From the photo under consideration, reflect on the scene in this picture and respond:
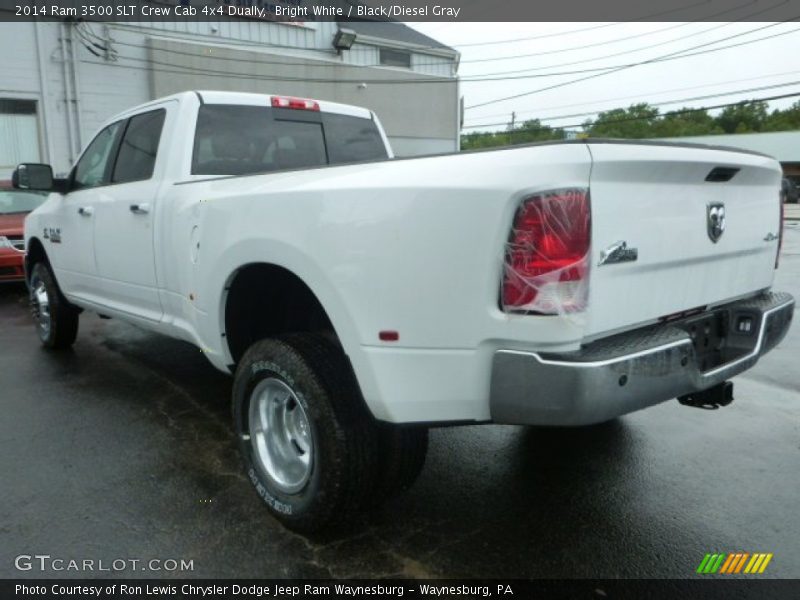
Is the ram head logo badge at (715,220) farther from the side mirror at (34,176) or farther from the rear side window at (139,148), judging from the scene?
the side mirror at (34,176)

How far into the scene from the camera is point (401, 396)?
2.20 metres

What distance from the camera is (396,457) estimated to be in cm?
257

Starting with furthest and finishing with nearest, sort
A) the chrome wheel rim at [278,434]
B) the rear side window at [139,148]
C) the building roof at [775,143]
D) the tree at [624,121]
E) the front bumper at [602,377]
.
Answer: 1. the building roof at [775,143]
2. the tree at [624,121]
3. the rear side window at [139,148]
4. the chrome wheel rim at [278,434]
5. the front bumper at [602,377]

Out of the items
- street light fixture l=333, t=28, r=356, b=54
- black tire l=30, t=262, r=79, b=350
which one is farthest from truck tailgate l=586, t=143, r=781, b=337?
street light fixture l=333, t=28, r=356, b=54

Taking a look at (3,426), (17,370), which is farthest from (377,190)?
(17,370)

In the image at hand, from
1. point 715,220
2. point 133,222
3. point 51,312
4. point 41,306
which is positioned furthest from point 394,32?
point 715,220

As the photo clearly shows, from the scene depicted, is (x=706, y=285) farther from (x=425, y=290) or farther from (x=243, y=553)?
(x=243, y=553)

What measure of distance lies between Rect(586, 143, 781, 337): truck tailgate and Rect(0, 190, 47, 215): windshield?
32.5 feet

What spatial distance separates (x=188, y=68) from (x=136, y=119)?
1314 cm

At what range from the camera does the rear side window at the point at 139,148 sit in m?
4.00

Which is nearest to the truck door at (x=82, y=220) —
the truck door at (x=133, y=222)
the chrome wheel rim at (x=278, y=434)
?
the truck door at (x=133, y=222)

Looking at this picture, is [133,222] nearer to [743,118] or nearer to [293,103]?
[293,103]

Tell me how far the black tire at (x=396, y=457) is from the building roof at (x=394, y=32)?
64.3 ft

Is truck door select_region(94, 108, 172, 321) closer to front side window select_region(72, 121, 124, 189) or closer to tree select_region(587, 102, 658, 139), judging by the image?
front side window select_region(72, 121, 124, 189)
